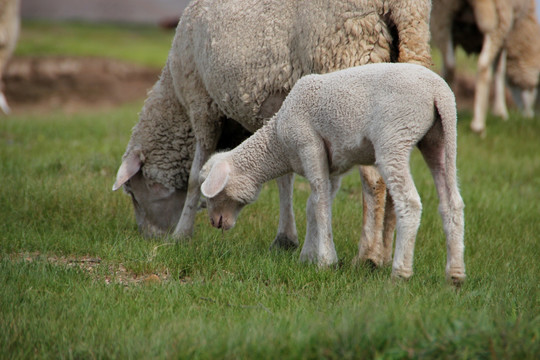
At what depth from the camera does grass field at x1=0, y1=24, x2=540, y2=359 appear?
2645 millimetres

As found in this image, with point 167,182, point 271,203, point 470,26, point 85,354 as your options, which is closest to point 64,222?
point 167,182

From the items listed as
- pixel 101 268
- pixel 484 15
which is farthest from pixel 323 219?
pixel 484 15

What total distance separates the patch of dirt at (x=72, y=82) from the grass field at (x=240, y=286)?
395 inches

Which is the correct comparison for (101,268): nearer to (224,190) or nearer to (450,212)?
(224,190)

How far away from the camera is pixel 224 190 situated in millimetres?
4223

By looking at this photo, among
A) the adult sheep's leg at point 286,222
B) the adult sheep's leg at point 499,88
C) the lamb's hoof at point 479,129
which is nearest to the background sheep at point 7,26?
the adult sheep's leg at point 286,222

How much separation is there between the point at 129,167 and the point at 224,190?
1.35 metres

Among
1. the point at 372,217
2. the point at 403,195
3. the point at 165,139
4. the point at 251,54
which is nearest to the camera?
the point at 403,195

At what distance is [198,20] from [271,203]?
1.84 meters

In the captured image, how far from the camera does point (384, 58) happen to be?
414 centimetres

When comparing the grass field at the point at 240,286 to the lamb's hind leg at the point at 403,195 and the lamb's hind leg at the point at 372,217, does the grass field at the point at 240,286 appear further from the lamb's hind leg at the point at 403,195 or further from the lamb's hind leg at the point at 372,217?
the lamb's hind leg at the point at 403,195

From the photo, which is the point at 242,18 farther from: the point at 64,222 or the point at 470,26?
the point at 470,26

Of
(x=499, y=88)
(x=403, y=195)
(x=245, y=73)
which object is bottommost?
(x=499, y=88)

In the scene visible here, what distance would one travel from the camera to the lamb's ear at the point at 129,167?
5129 mm
